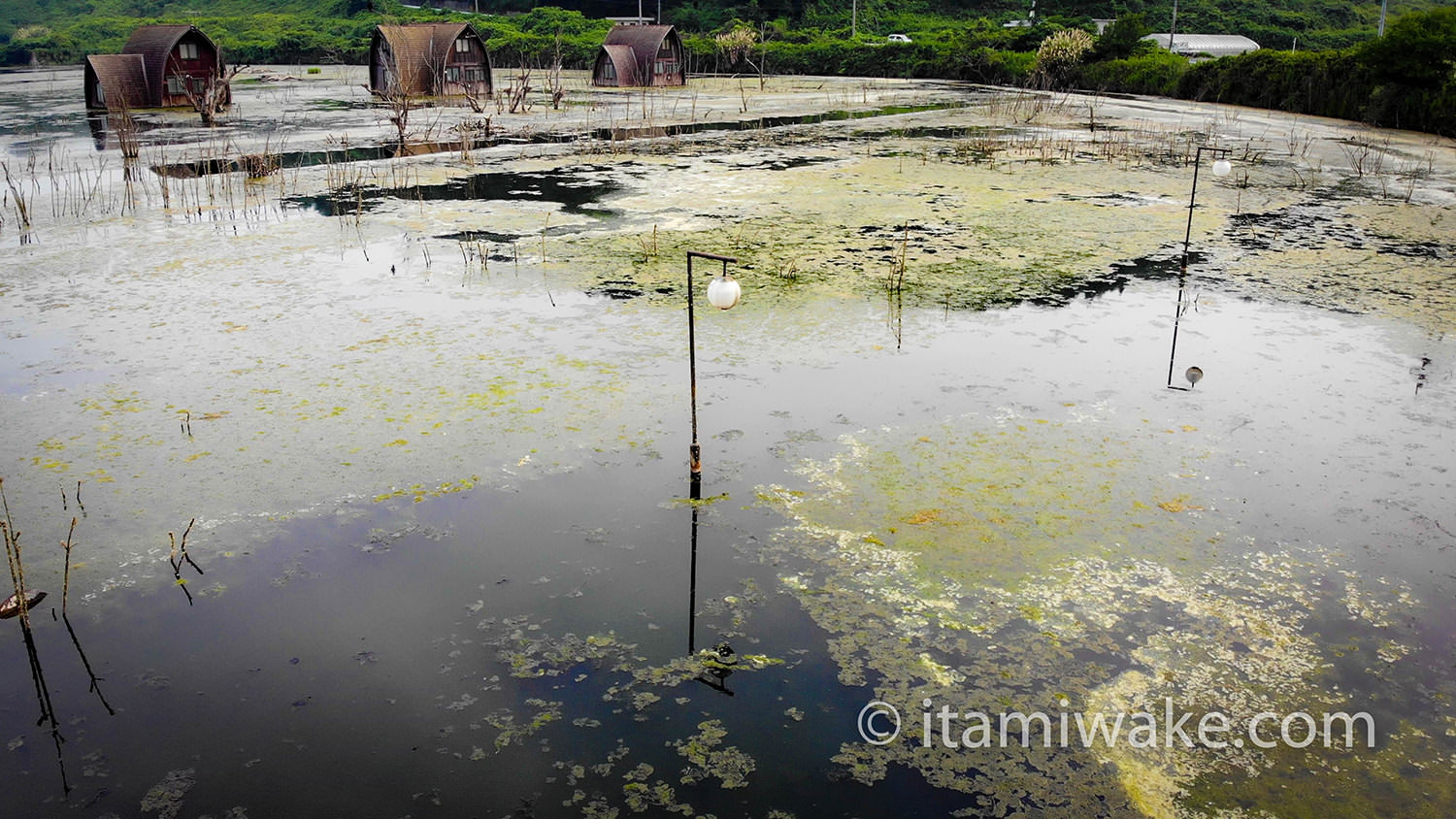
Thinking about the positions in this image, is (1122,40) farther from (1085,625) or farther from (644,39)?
(1085,625)

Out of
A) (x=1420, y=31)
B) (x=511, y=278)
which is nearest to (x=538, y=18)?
(x=1420, y=31)

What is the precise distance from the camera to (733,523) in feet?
11.2

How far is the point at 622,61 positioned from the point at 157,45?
30.1ft

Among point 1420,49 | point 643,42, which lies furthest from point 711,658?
point 643,42

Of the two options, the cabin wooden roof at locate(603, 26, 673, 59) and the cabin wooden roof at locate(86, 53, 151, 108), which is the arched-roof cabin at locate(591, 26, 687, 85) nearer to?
Result: the cabin wooden roof at locate(603, 26, 673, 59)

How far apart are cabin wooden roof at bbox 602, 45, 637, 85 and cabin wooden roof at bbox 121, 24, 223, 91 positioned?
27.0ft

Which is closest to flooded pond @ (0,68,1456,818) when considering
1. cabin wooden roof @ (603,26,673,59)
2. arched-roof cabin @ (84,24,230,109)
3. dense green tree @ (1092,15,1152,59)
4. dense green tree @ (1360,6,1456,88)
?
dense green tree @ (1360,6,1456,88)

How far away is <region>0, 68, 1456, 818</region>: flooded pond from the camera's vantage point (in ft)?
7.72

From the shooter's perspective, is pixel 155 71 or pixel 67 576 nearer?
pixel 67 576

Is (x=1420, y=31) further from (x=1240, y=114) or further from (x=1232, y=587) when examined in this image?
(x=1232, y=587)

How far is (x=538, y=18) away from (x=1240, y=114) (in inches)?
1147

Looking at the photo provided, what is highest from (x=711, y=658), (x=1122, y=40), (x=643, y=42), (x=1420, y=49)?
(x=1122, y=40)

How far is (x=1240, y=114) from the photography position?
16906mm

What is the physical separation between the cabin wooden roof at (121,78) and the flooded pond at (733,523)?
11.2m
